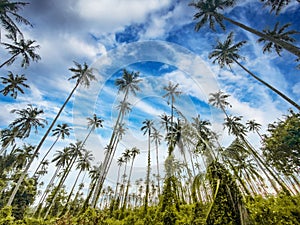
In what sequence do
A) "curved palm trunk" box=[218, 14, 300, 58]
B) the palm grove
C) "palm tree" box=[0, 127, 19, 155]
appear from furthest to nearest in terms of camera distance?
1. "palm tree" box=[0, 127, 19, 155]
2. "curved palm trunk" box=[218, 14, 300, 58]
3. the palm grove

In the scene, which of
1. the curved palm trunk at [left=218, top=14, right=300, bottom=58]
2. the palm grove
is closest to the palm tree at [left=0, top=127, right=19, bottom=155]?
the palm grove

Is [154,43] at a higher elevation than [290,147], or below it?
below

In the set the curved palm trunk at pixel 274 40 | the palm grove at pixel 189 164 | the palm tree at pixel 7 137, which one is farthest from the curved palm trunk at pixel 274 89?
the palm tree at pixel 7 137

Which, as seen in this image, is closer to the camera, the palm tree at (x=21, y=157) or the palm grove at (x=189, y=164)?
the palm grove at (x=189, y=164)

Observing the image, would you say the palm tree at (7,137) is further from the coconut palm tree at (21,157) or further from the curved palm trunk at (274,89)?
the curved palm trunk at (274,89)

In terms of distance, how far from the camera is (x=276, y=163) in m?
19.7

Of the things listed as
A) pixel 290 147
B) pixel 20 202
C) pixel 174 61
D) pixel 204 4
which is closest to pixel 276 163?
pixel 290 147

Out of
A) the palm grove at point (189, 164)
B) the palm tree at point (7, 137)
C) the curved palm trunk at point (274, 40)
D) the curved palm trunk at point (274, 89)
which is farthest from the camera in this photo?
the palm tree at point (7, 137)

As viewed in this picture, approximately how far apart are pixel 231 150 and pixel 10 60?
26.4m

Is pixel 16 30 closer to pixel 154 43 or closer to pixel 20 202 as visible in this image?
pixel 154 43

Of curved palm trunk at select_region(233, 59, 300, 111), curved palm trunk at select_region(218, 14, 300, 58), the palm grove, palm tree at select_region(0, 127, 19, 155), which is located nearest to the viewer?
the palm grove

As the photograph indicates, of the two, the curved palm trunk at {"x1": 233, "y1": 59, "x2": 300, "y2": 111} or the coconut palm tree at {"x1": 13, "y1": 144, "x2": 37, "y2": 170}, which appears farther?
the coconut palm tree at {"x1": 13, "y1": 144, "x2": 37, "y2": 170}

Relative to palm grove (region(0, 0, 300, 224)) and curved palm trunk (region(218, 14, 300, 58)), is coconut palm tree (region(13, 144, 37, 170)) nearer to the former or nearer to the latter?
palm grove (region(0, 0, 300, 224))

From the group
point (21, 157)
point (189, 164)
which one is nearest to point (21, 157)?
point (21, 157)
